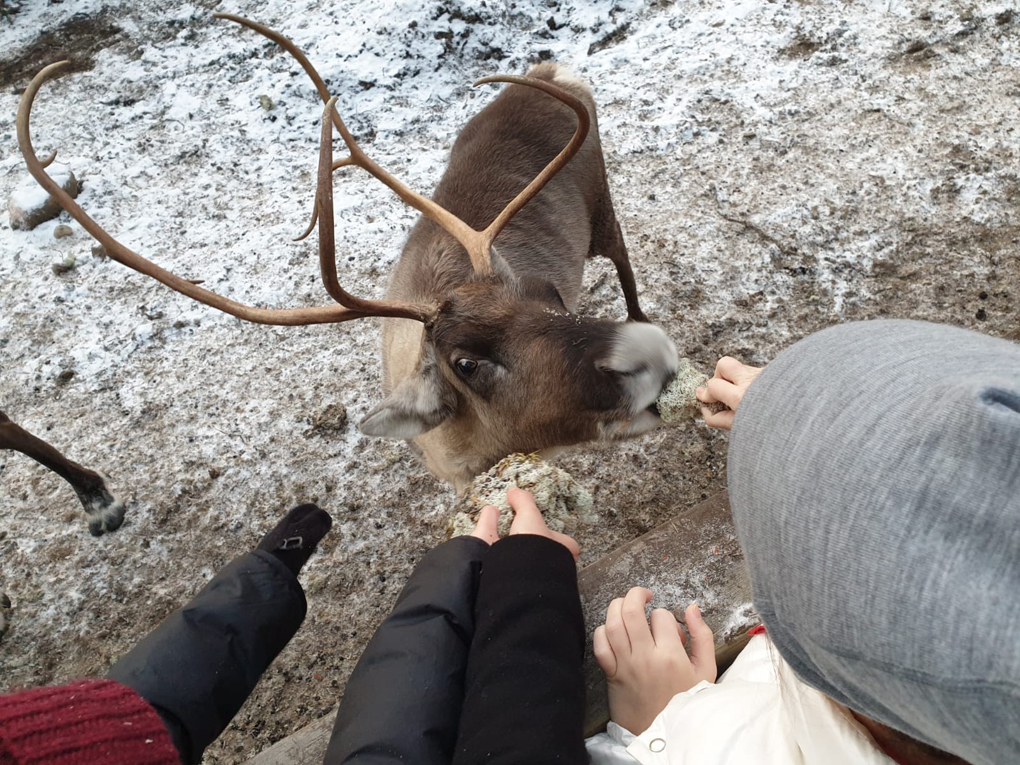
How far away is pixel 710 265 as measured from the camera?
4.03 m

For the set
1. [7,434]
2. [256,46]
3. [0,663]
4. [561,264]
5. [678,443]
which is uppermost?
[256,46]

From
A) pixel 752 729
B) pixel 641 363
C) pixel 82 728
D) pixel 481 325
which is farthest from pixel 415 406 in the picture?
pixel 752 729

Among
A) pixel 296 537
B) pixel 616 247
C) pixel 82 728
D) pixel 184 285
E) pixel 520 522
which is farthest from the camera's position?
pixel 616 247

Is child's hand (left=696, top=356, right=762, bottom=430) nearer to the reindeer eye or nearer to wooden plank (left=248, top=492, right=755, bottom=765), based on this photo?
wooden plank (left=248, top=492, right=755, bottom=765)

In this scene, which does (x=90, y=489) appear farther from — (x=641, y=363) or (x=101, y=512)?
(x=641, y=363)

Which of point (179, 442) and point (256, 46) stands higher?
point (256, 46)

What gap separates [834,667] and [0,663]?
384 cm

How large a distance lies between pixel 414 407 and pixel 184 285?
2.90 ft

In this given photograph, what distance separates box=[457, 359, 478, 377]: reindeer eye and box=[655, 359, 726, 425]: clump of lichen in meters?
0.68

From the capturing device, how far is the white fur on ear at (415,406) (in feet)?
7.78

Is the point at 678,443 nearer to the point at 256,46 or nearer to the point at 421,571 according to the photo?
the point at 421,571

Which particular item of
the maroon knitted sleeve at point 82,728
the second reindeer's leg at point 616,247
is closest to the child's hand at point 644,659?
the maroon knitted sleeve at point 82,728

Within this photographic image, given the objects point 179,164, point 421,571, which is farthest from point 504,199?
point 179,164

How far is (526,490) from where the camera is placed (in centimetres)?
242
